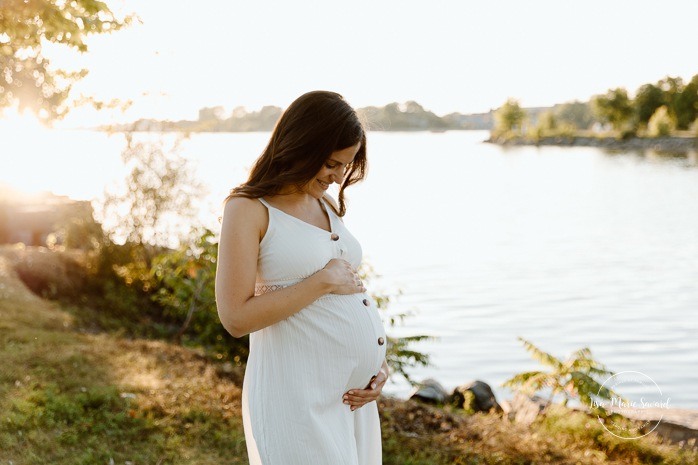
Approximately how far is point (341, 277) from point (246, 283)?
352mm

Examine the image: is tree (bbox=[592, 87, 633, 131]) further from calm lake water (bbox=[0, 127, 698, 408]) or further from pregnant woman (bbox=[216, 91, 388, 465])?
pregnant woman (bbox=[216, 91, 388, 465])

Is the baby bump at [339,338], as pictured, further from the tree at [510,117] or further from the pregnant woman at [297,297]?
the tree at [510,117]

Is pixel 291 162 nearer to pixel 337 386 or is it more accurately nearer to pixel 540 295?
pixel 337 386

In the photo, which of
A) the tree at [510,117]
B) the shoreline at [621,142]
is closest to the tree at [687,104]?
the shoreline at [621,142]

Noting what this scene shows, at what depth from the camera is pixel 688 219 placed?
29.0 metres

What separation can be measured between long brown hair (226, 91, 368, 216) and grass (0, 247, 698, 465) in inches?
119

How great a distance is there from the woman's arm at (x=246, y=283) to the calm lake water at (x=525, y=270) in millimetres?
612

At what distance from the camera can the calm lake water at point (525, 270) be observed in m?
11.7

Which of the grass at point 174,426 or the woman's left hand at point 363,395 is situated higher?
the woman's left hand at point 363,395

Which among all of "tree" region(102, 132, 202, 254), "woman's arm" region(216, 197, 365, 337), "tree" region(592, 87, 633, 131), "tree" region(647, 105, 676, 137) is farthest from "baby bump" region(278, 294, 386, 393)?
"tree" region(592, 87, 633, 131)

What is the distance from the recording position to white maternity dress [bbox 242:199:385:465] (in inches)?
101

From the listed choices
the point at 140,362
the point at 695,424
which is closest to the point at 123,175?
the point at 140,362

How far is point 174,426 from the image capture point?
18.1 feet

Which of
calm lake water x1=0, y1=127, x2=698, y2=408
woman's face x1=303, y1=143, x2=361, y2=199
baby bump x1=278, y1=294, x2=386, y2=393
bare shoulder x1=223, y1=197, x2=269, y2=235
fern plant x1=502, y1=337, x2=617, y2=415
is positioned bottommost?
calm lake water x1=0, y1=127, x2=698, y2=408
